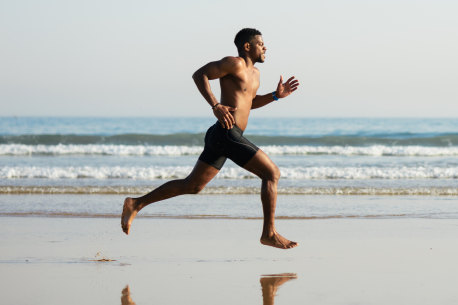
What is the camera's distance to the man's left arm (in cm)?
660

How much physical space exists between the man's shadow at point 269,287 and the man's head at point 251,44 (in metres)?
1.90

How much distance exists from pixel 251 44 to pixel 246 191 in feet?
20.7

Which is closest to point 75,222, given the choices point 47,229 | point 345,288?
point 47,229

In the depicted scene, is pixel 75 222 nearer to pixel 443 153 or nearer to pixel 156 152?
pixel 156 152

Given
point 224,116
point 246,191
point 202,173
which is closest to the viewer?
point 224,116

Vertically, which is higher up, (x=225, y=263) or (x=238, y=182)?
(x=238, y=182)

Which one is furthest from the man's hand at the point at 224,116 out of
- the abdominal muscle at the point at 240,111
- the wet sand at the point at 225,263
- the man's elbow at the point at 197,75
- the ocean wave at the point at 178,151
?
the ocean wave at the point at 178,151

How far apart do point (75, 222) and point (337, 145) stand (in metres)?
20.8

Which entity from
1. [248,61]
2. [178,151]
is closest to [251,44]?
[248,61]

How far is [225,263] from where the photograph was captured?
607 cm

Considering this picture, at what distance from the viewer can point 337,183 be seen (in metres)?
14.3

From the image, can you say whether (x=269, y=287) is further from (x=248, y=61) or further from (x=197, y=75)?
(x=248, y=61)

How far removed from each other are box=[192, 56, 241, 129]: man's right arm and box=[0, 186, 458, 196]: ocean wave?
6301 mm

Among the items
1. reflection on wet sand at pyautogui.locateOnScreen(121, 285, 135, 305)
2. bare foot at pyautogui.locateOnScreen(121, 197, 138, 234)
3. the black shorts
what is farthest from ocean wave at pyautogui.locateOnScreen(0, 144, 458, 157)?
reflection on wet sand at pyautogui.locateOnScreen(121, 285, 135, 305)
